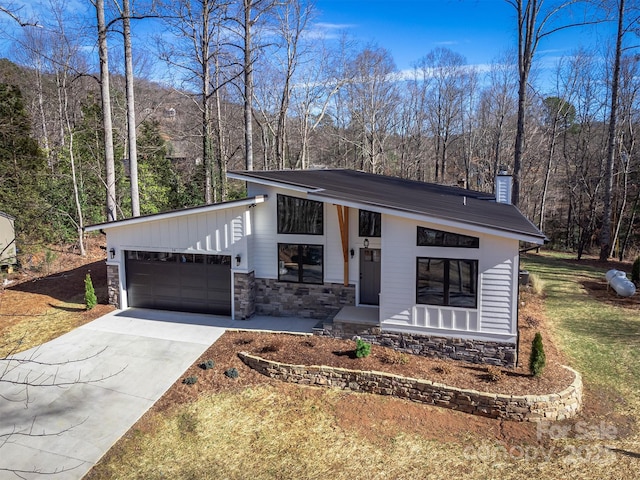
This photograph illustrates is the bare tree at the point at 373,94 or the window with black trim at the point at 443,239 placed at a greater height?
the bare tree at the point at 373,94

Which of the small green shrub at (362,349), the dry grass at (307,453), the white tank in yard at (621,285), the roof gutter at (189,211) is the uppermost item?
the roof gutter at (189,211)

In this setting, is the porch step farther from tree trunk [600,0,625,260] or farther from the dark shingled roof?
tree trunk [600,0,625,260]

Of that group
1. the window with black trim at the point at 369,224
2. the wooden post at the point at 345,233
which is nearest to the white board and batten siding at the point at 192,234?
the wooden post at the point at 345,233

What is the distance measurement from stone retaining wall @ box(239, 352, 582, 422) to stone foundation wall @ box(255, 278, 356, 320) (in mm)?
2670

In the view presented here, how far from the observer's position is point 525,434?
24.1 feet

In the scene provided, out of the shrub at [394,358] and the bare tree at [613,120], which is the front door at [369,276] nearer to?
the shrub at [394,358]

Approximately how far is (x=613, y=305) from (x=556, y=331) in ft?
12.7

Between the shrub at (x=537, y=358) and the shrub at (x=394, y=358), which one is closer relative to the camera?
the shrub at (x=537, y=358)

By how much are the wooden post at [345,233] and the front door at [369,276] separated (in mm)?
462

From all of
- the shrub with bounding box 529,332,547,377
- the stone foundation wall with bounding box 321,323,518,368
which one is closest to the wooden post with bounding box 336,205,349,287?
the stone foundation wall with bounding box 321,323,518,368

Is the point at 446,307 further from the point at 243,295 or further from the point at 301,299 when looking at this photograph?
the point at 243,295

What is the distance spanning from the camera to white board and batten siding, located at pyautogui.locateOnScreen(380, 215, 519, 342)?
9172 mm

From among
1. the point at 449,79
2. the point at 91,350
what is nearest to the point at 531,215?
the point at 449,79

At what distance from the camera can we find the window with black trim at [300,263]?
12.1 m
